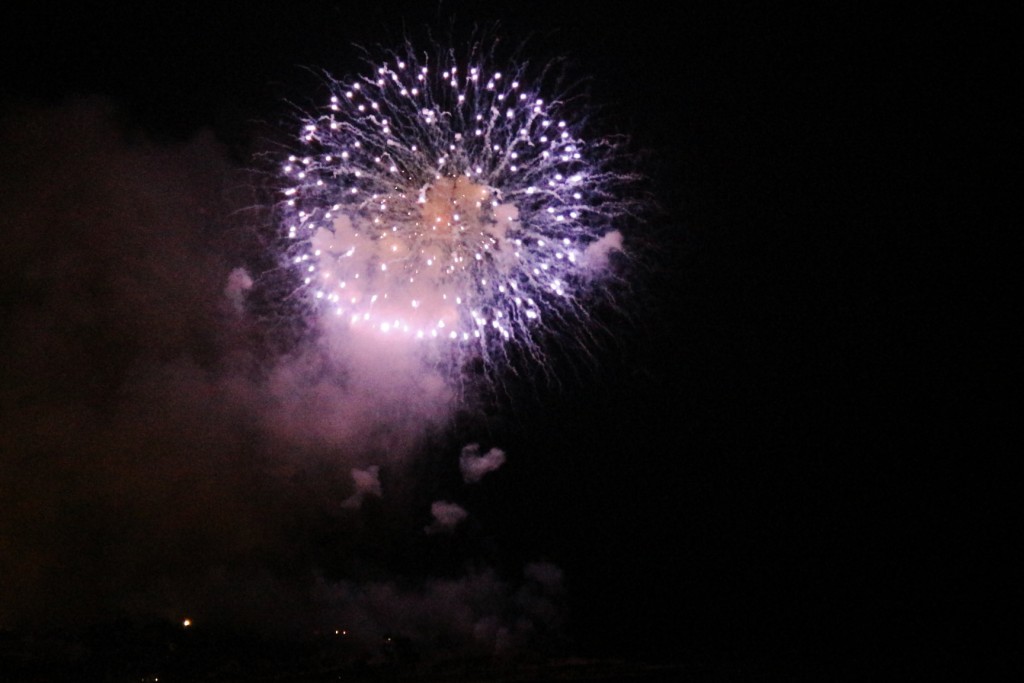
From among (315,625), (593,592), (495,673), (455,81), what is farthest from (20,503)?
(593,592)

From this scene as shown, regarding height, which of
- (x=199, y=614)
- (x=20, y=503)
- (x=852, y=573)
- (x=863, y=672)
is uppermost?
(x=20, y=503)

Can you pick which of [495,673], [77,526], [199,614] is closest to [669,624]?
[495,673]

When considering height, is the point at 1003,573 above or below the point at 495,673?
below

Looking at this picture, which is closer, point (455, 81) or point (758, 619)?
point (455, 81)

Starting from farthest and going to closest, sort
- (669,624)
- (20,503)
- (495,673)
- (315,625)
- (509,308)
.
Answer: (669,624)
(495,673)
(315,625)
(20,503)
(509,308)

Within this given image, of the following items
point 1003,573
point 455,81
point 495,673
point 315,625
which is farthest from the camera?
point 495,673

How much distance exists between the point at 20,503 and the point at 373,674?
1320 cm

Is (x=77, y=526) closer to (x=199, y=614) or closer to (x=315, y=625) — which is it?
(x=199, y=614)

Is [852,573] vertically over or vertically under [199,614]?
under

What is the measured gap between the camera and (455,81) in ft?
30.2

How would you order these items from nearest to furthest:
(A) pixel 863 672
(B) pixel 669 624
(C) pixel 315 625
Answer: (A) pixel 863 672, (C) pixel 315 625, (B) pixel 669 624

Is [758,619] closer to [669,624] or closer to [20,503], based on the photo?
[669,624]

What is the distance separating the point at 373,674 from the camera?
23.0 metres

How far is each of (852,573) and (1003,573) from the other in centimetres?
422
